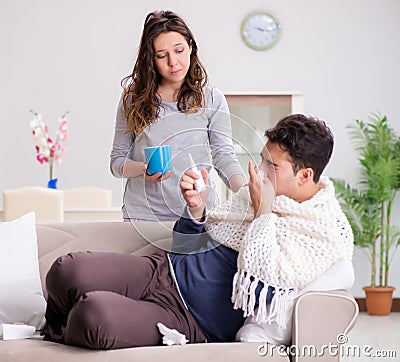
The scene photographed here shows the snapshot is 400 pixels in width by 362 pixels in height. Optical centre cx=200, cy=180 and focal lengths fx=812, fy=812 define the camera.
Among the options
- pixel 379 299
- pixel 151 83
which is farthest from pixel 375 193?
pixel 151 83

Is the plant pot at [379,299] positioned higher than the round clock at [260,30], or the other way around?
the round clock at [260,30]

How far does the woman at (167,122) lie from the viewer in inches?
97.9

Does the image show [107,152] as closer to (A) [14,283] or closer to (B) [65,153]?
(B) [65,153]

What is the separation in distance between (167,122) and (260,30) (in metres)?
3.80

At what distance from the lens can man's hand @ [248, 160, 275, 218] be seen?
234cm

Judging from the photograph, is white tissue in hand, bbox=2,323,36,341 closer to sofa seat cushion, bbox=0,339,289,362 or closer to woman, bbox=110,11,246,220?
sofa seat cushion, bbox=0,339,289,362

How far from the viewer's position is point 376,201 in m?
5.83

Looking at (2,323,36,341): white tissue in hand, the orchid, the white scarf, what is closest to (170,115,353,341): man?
the white scarf

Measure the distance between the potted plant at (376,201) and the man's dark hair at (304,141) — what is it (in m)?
3.42

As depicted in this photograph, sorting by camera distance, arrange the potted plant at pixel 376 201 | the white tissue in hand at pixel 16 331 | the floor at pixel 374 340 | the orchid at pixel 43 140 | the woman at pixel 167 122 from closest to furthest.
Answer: the white tissue in hand at pixel 16 331
the woman at pixel 167 122
the floor at pixel 374 340
the orchid at pixel 43 140
the potted plant at pixel 376 201

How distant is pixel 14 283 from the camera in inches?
104

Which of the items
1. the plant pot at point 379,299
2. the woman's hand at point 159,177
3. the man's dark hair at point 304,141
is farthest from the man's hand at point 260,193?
the plant pot at point 379,299

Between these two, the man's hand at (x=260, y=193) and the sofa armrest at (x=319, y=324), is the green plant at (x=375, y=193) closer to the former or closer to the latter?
the man's hand at (x=260, y=193)

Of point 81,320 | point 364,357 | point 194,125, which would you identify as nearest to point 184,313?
point 81,320
